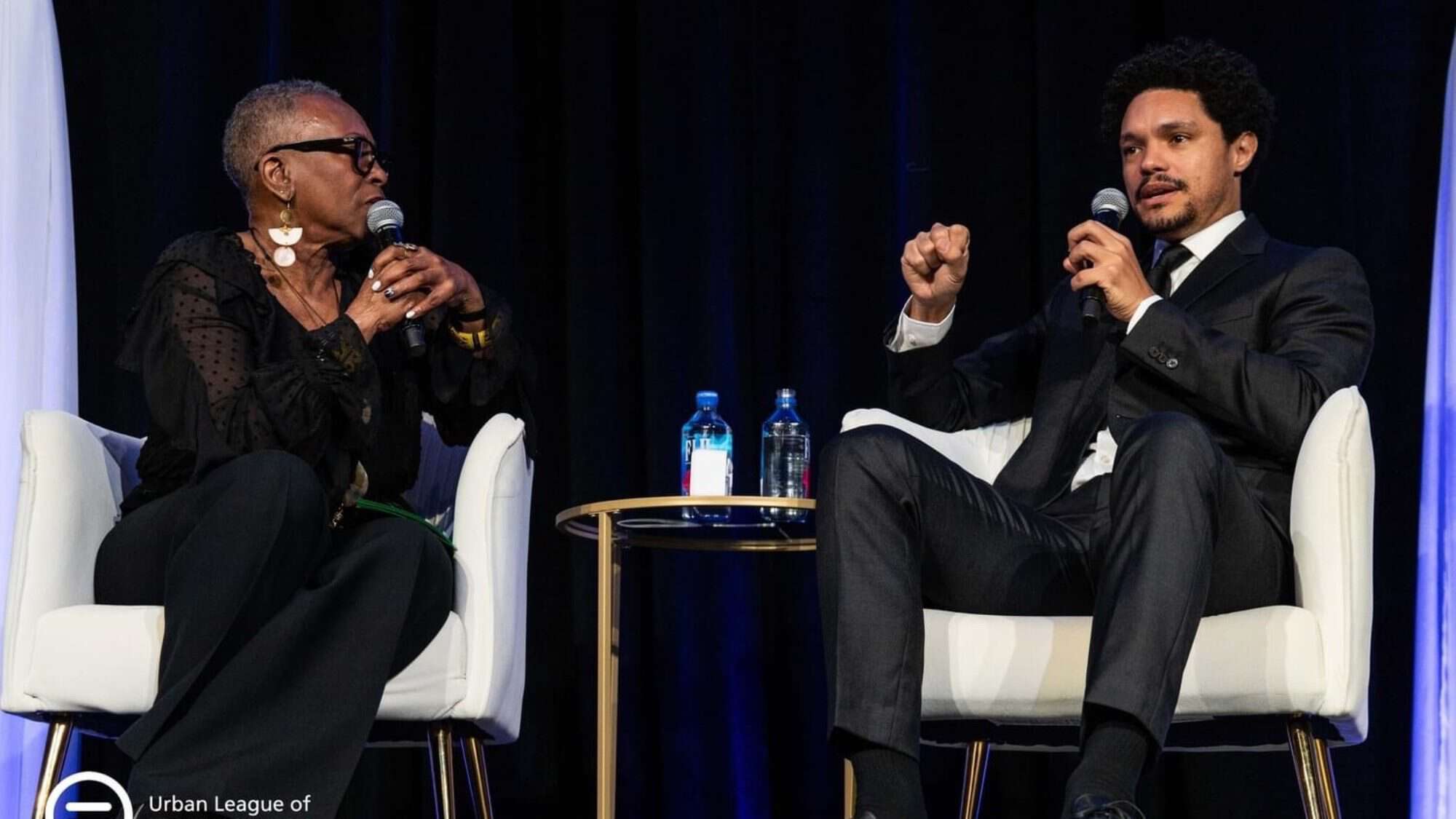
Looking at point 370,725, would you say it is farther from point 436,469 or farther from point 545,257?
point 545,257

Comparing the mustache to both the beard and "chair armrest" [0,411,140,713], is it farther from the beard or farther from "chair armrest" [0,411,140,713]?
"chair armrest" [0,411,140,713]

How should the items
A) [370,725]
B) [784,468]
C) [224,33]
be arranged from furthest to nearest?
[224,33] → [784,468] → [370,725]

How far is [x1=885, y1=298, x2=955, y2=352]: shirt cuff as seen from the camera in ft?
7.76

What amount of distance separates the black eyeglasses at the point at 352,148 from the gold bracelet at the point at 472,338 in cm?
27

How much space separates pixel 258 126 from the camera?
8.13 feet

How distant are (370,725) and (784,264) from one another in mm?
1456

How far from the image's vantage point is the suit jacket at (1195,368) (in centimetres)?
199

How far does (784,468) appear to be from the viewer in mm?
3016

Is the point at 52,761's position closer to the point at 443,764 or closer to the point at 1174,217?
the point at 443,764

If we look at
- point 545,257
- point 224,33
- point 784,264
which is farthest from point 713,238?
point 224,33

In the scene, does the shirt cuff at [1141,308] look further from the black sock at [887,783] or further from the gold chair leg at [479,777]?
the gold chair leg at [479,777]

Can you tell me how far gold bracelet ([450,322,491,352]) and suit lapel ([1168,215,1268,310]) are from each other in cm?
99

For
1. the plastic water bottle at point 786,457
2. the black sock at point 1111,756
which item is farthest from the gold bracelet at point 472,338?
the black sock at point 1111,756

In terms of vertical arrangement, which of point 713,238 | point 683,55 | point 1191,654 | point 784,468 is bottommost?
point 1191,654
